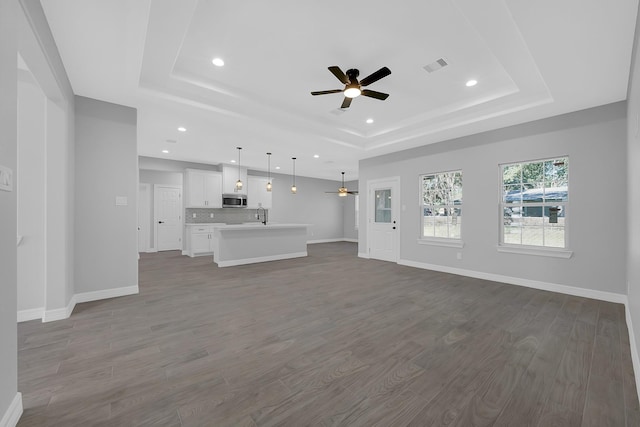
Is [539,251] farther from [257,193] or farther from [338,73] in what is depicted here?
[257,193]

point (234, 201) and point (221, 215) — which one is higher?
point (234, 201)

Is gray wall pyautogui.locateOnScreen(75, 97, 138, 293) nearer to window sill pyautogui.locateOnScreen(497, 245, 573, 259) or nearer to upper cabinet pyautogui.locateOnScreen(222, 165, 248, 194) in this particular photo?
upper cabinet pyautogui.locateOnScreen(222, 165, 248, 194)

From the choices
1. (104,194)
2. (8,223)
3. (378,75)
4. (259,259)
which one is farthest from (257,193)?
(8,223)

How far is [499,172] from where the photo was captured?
189 inches

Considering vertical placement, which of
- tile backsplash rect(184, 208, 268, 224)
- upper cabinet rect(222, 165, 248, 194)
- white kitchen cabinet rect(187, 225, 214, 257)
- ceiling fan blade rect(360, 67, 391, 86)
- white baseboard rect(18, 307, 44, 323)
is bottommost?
white baseboard rect(18, 307, 44, 323)

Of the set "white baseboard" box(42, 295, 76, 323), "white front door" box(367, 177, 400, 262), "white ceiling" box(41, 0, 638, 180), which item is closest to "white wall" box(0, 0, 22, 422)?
"white ceiling" box(41, 0, 638, 180)

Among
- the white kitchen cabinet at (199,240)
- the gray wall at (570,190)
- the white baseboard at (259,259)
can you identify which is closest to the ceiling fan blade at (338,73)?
the gray wall at (570,190)

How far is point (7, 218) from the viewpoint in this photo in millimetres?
1421

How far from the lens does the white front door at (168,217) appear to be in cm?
852

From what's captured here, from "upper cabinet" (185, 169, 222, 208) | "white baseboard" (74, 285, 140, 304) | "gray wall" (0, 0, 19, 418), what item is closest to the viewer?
"gray wall" (0, 0, 19, 418)

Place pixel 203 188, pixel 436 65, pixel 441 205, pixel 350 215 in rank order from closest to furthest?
pixel 436 65
pixel 441 205
pixel 203 188
pixel 350 215

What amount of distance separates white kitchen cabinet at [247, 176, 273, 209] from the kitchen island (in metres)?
2.24

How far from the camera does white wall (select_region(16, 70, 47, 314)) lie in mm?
2934

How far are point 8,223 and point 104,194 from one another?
2.59 metres
